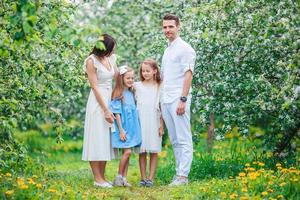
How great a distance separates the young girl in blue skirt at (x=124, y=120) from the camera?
8758 mm

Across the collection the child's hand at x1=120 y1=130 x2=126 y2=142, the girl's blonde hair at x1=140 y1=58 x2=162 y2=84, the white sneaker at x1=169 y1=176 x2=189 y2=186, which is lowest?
the white sneaker at x1=169 y1=176 x2=189 y2=186

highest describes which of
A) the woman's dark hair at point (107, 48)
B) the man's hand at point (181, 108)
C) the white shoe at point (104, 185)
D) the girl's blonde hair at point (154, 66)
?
the woman's dark hair at point (107, 48)

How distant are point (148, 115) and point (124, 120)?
14.6 inches

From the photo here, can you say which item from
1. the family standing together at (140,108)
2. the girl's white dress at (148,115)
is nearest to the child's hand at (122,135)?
the family standing together at (140,108)

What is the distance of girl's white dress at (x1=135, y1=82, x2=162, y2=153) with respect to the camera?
8.95m

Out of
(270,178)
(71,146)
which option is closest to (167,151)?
(71,146)

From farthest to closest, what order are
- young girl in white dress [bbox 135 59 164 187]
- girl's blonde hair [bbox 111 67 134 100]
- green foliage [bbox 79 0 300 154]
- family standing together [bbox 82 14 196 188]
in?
young girl in white dress [bbox 135 59 164 187] → girl's blonde hair [bbox 111 67 134 100] → family standing together [bbox 82 14 196 188] → green foliage [bbox 79 0 300 154]

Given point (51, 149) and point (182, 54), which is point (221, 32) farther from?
point (51, 149)

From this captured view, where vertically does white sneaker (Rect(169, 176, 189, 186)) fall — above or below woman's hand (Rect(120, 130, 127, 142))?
below

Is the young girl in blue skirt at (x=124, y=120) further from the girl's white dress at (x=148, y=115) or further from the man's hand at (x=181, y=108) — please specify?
the man's hand at (x=181, y=108)

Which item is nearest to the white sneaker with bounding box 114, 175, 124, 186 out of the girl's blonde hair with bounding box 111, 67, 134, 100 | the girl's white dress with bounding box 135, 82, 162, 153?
the girl's white dress with bounding box 135, 82, 162, 153

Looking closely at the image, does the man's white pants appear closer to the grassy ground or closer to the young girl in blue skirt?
the grassy ground

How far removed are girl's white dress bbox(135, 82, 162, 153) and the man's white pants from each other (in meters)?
0.20

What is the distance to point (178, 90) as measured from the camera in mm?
8602
